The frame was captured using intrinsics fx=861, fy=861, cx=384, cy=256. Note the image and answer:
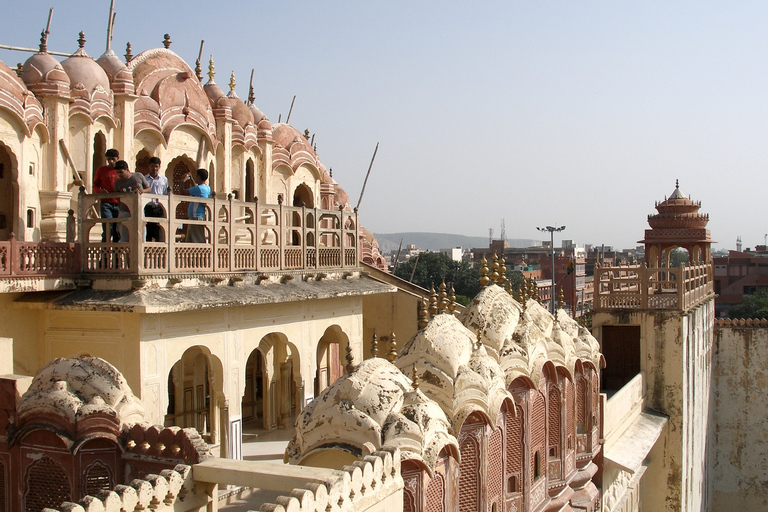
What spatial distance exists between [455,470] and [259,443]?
21.3ft

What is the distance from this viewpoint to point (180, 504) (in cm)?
688

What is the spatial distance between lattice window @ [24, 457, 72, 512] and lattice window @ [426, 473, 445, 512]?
3188 millimetres

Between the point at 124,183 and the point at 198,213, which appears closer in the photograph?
the point at 124,183

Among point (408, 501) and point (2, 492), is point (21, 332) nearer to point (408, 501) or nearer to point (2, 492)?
point (2, 492)

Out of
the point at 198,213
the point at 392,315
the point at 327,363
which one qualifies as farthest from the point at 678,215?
the point at 198,213

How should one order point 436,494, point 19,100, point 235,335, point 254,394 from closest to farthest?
point 436,494 < point 19,100 < point 235,335 < point 254,394

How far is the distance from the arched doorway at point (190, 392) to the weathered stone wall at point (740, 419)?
598 inches

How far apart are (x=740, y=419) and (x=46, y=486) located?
20.8 metres

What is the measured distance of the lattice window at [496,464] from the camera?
9.74m

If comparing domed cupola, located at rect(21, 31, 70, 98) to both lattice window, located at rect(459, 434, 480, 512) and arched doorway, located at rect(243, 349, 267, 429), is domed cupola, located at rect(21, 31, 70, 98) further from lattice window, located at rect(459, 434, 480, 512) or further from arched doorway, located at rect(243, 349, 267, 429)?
lattice window, located at rect(459, 434, 480, 512)

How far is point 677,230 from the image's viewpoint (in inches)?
966

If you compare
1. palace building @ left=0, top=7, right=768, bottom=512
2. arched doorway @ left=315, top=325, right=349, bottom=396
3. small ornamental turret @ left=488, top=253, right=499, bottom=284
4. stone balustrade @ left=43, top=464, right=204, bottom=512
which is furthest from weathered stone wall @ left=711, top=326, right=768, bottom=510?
stone balustrade @ left=43, top=464, right=204, bottom=512

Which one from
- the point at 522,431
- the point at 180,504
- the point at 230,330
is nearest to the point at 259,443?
the point at 230,330

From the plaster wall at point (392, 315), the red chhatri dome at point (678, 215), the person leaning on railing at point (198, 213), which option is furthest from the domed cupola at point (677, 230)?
the person leaning on railing at point (198, 213)
